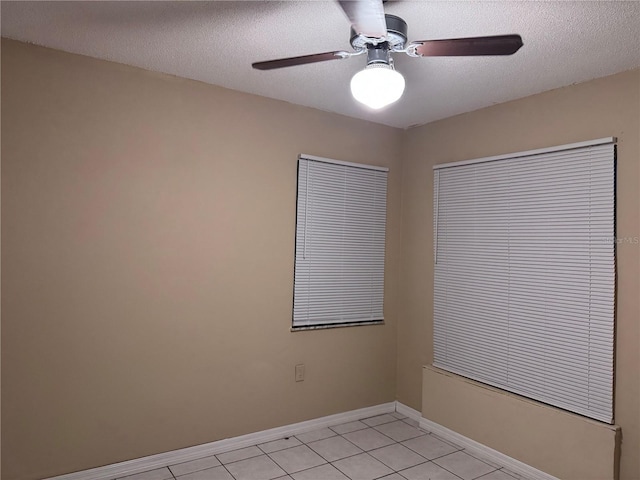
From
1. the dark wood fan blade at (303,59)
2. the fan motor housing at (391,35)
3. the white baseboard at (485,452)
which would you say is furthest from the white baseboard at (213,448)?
the fan motor housing at (391,35)

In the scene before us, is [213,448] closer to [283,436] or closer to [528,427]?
[283,436]

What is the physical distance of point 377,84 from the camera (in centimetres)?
187

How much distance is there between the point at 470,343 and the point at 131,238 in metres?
2.57

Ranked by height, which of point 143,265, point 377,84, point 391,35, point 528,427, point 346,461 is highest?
point 391,35

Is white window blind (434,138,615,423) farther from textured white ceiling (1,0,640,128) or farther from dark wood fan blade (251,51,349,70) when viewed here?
dark wood fan blade (251,51,349,70)

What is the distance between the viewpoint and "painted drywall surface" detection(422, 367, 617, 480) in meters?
2.60

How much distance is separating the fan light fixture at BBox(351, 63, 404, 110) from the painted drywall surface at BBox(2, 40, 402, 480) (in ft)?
4.97

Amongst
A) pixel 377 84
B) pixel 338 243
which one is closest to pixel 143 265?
pixel 338 243

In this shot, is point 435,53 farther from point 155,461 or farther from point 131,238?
point 155,461

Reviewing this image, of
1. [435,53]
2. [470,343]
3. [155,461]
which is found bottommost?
[155,461]

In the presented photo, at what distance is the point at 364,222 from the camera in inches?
151

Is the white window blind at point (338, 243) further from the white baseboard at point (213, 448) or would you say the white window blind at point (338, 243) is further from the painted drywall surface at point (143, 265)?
the white baseboard at point (213, 448)

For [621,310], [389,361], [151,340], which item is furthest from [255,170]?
[621,310]

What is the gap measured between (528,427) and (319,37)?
2.76m
